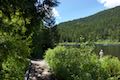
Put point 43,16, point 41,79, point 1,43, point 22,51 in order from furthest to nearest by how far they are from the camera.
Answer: point 41,79, point 43,16, point 22,51, point 1,43

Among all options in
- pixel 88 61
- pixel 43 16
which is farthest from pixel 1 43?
pixel 88 61

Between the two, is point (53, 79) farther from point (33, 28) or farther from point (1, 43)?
point (1, 43)

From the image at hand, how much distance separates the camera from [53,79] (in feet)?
55.5

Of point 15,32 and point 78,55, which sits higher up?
point 15,32

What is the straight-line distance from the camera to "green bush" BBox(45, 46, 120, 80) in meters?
12.9

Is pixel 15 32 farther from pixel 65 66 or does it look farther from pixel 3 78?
pixel 65 66

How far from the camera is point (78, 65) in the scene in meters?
14.4

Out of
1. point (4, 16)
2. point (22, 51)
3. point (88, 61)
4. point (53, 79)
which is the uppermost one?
point (4, 16)

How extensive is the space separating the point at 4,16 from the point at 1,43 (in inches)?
20.3

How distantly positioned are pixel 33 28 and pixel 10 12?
18.7 feet

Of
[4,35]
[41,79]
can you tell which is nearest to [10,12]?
[4,35]

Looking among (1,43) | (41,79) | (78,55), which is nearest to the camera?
(1,43)

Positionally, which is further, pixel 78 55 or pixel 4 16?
pixel 78 55

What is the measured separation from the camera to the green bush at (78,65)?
12875 millimetres
